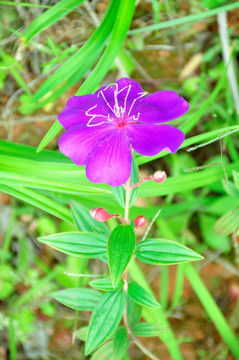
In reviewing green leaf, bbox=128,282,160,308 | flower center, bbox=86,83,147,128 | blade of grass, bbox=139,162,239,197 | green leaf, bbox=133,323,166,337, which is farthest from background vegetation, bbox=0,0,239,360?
flower center, bbox=86,83,147,128

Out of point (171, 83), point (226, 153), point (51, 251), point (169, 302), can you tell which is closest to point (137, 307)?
point (169, 302)

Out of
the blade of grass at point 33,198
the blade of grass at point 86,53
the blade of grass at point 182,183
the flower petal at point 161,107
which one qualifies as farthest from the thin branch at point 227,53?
the blade of grass at point 33,198

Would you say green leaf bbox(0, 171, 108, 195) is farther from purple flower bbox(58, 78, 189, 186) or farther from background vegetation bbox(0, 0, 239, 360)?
background vegetation bbox(0, 0, 239, 360)

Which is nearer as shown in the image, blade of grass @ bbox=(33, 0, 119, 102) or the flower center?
the flower center

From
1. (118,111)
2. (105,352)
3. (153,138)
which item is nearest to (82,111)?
(118,111)

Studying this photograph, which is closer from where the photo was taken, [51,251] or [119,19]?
[119,19]

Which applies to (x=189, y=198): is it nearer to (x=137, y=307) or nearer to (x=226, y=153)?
(x=226, y=153)
